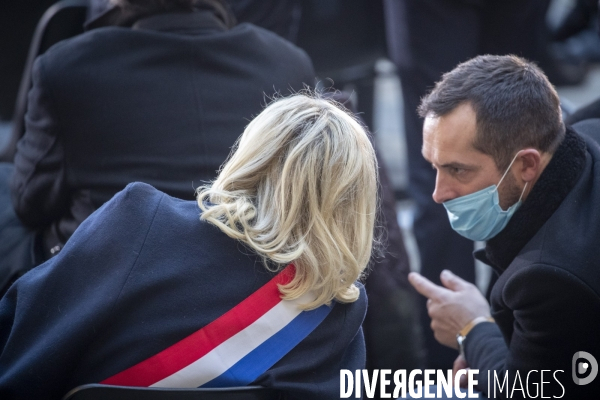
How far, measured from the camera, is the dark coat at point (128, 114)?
7.11 feet

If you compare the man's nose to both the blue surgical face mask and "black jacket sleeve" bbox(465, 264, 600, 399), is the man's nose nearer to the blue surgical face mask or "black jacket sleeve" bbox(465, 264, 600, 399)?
the blue surgical face mask

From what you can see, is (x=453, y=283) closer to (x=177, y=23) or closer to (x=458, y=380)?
(x=458, y=380)

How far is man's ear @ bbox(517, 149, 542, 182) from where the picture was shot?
2.04 metres

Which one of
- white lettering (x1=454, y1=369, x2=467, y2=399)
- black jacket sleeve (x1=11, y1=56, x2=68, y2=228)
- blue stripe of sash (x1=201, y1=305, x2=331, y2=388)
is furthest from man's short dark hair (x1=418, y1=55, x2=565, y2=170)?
black jacket sleeve (x1=11, y1=56, x2=68, y2=228)

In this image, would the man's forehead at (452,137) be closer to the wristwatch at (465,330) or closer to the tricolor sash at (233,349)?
the wristwatch at (465,330)

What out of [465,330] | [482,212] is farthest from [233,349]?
[465,330]

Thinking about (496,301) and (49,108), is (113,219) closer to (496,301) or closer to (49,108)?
(49,108)

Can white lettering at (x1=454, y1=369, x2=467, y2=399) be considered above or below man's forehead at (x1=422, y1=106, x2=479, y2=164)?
below

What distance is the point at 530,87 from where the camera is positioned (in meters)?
2.06

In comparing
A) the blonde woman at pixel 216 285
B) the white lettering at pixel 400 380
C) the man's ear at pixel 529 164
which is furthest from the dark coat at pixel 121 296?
the white lettering at pixel 400 380

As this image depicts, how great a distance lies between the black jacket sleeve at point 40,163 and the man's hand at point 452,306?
112cm

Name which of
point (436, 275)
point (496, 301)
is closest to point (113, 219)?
point (496, 301)

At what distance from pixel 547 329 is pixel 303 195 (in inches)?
28.2

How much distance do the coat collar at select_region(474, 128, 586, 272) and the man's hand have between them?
0.38m
